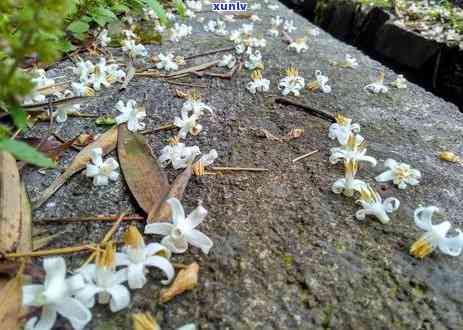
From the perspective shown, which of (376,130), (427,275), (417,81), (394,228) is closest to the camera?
(427,275)

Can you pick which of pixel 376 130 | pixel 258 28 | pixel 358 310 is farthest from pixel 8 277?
pixel 258 28

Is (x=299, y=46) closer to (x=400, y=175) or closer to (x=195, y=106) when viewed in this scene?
(x=195, y=106)

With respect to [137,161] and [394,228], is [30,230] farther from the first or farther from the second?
[394,228]

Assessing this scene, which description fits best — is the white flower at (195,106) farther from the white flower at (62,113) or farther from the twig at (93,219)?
the twig at (93,219)

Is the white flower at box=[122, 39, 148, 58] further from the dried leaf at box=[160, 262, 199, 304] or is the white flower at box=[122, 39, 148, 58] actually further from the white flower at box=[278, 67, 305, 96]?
the dried leaf at box=[160, 262, 199, 304]

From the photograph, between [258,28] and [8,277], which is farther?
[258,28]

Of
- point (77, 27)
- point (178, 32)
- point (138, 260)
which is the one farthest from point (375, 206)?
point (178, 32)

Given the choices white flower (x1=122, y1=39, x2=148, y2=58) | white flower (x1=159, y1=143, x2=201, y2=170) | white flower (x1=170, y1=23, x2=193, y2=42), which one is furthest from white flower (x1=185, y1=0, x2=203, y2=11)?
white flower (x1=159, y1=143, x2=201, y2=170)

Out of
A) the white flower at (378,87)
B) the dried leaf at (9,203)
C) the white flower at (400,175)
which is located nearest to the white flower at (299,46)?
the white flower at (378,87)
